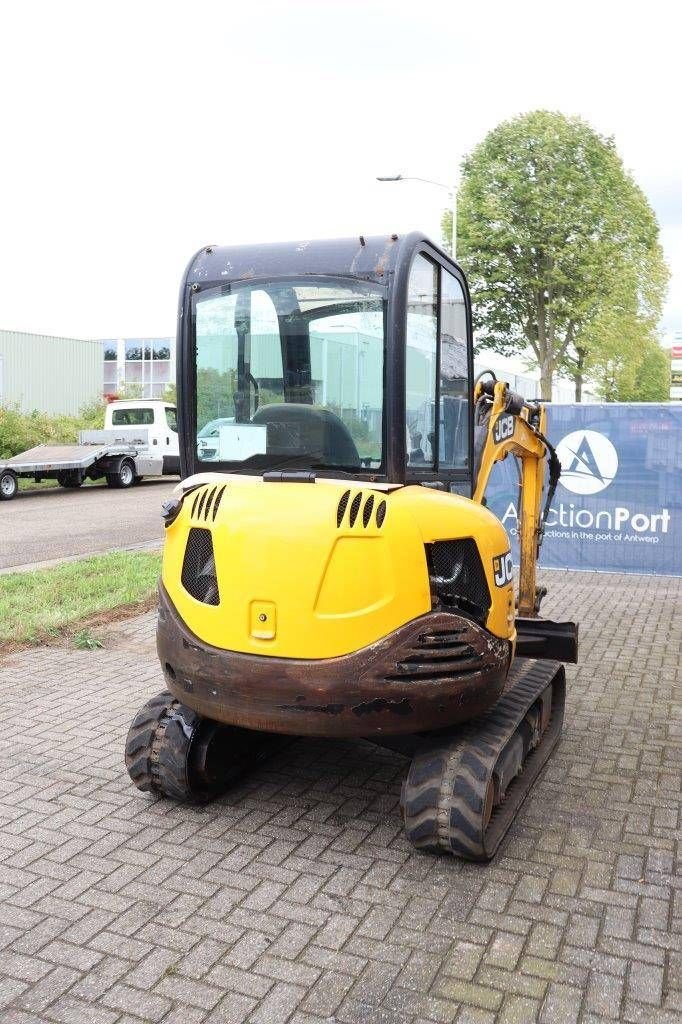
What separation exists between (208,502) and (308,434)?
542mm

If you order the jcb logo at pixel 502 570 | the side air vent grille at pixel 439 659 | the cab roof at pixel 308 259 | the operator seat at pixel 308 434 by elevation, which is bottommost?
the side air vent grille at pixel 439 659

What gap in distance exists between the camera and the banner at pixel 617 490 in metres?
10.5

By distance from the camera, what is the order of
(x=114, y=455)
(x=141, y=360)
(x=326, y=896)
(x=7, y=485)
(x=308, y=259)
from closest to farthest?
(x=326, y=896), (x=308, y=259), (x=7, y=485), (x=114, y=455), (x=141, y=360)

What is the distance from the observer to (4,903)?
3.79 metres

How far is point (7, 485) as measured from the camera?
20.8 m

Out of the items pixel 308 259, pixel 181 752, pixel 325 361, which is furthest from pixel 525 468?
pixel 181 752

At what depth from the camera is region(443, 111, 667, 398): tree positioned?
1257 inches

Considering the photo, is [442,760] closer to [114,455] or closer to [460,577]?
[460,577]

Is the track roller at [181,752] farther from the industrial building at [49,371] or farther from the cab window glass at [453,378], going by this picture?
the industrial building at [49,371]

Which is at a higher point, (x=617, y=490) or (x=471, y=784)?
(x=617, y=490)

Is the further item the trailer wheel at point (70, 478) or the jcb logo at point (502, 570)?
the trailer wheel at point (70, 478)

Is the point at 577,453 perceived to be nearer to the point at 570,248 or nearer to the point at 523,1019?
the point at 523,1019

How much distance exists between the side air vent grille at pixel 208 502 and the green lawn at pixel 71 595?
4.13 metres

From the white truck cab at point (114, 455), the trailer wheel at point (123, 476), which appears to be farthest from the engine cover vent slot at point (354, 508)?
the trailer wheel at point (123, 476)
